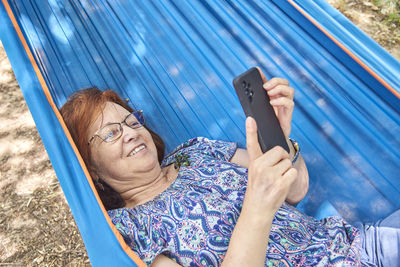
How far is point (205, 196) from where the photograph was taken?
4.00 ft

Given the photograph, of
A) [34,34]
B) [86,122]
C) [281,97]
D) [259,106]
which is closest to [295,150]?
[281,97]

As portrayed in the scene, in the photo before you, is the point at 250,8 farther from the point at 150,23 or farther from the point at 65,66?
the point at 65,66

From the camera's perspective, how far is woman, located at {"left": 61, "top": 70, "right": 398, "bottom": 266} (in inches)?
35.2

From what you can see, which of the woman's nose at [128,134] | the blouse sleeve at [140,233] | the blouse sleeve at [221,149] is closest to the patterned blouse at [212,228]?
the blouse sleeve at [140,233]

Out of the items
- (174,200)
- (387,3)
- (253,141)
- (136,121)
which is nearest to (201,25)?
(136,121)

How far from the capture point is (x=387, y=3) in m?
3.11

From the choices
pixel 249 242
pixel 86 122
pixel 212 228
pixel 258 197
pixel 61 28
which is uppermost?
pixel 61 28

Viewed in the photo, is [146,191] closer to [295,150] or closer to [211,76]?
[295,150]

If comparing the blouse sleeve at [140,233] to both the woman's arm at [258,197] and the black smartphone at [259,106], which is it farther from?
the black smartphone at [259,106]

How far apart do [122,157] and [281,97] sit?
63cm

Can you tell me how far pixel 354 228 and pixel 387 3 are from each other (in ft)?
8.56

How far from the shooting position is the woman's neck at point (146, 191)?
53.3 inches

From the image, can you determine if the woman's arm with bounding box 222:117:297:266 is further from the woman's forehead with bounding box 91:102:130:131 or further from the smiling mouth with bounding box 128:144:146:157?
the woman's forehead with bounding box 91:102:130:131

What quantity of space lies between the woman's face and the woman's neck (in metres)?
0.03
